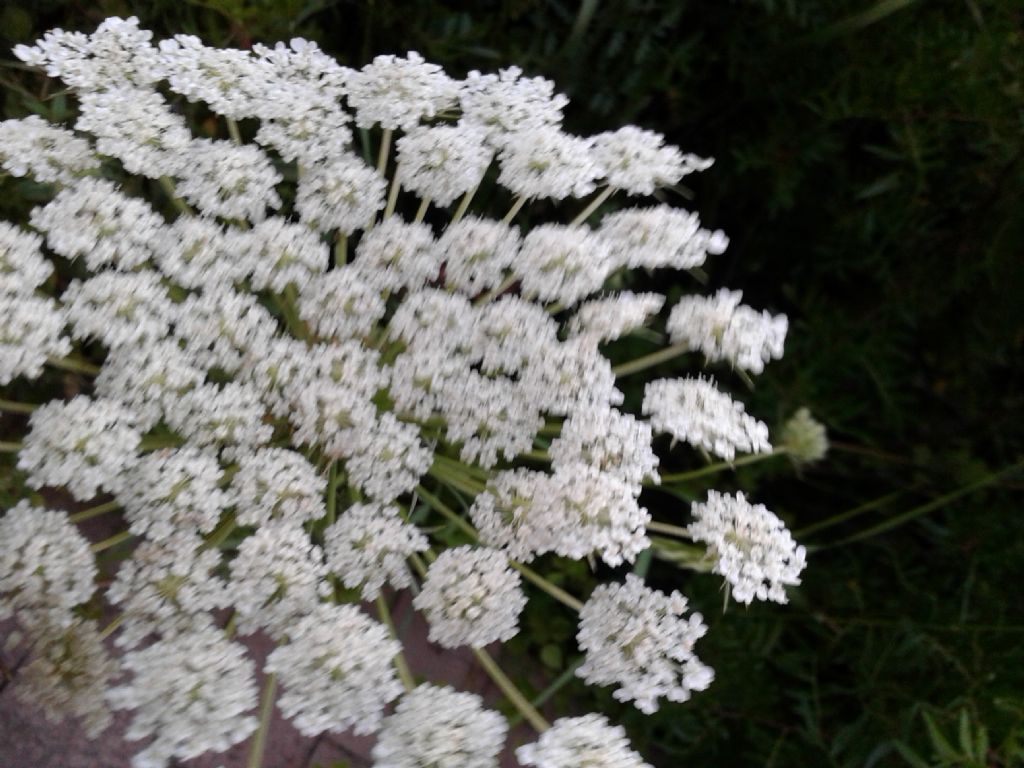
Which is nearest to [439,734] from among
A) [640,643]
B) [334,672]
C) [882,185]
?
[334,672]

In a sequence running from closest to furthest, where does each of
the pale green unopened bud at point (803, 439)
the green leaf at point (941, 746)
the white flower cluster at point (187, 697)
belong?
the white flower cluster at point (187, 697), the green leaf at point (941, 746), the pale green unopened bud at point (803, 439)

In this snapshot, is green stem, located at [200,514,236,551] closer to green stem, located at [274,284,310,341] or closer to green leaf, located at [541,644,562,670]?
green stem, located at [274,284,310,341]

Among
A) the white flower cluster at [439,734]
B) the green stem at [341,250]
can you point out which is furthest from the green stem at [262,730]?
the green stem at [341,250]

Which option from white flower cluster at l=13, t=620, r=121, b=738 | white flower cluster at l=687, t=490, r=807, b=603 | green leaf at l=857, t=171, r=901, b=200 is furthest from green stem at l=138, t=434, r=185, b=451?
green leaf at l=857, t=171, r=901, b=200

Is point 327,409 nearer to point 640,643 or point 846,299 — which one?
point 640,643

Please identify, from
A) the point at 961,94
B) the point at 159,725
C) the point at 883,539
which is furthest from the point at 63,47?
the point at 883,539

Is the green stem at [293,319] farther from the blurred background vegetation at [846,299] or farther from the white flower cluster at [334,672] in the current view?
the blurred background vegetation at [846,299]
